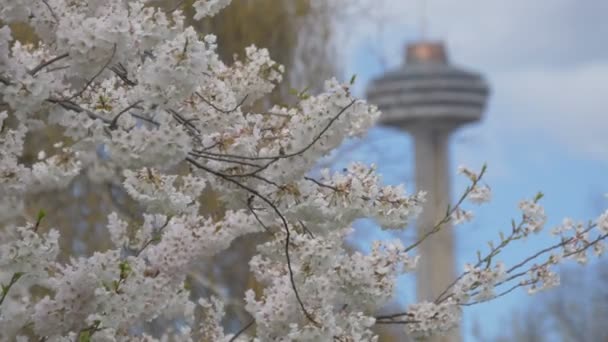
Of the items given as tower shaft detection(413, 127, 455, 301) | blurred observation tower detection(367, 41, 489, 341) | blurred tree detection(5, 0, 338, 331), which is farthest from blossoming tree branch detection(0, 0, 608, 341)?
blurred observation tower detection(367, 41, 489, 341)

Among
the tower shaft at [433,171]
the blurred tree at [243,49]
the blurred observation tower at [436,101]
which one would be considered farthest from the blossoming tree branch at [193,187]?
the blurred observation tower at [436,101]

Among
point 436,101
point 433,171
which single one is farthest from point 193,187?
point 433,171

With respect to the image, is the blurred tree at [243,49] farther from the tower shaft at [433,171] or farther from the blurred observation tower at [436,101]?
the blurred observation tower at [436,101]

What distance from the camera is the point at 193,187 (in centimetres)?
408

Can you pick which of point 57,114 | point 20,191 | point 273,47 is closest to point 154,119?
point 57,114

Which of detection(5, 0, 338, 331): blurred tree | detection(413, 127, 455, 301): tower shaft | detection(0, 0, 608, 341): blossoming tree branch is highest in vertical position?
detection(413, 127, 455, 301): tower shaft

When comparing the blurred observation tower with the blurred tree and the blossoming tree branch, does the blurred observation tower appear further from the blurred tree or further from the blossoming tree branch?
the blossoming tree branch

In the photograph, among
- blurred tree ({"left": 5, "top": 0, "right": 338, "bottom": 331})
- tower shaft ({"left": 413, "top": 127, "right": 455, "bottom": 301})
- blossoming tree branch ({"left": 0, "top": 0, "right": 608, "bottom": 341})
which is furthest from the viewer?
tower shaft ({"left": 413, "top": 127, "right": 455, "bottom": 301})

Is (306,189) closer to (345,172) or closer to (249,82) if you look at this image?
(345,172)

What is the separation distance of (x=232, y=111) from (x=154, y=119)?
54 centimetres

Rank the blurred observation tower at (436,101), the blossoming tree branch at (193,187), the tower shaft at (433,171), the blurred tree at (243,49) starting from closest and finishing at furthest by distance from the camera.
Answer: the blossoming tree branch at (193,187) < the blurred tree at (243,49) < the tower shaft at (433,171) < the blurred observation tower at (436,101)

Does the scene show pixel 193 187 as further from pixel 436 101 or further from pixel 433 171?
pixel 433 171

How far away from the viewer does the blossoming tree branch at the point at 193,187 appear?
3.28 metres

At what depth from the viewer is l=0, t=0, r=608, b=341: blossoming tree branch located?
3.28 meters
